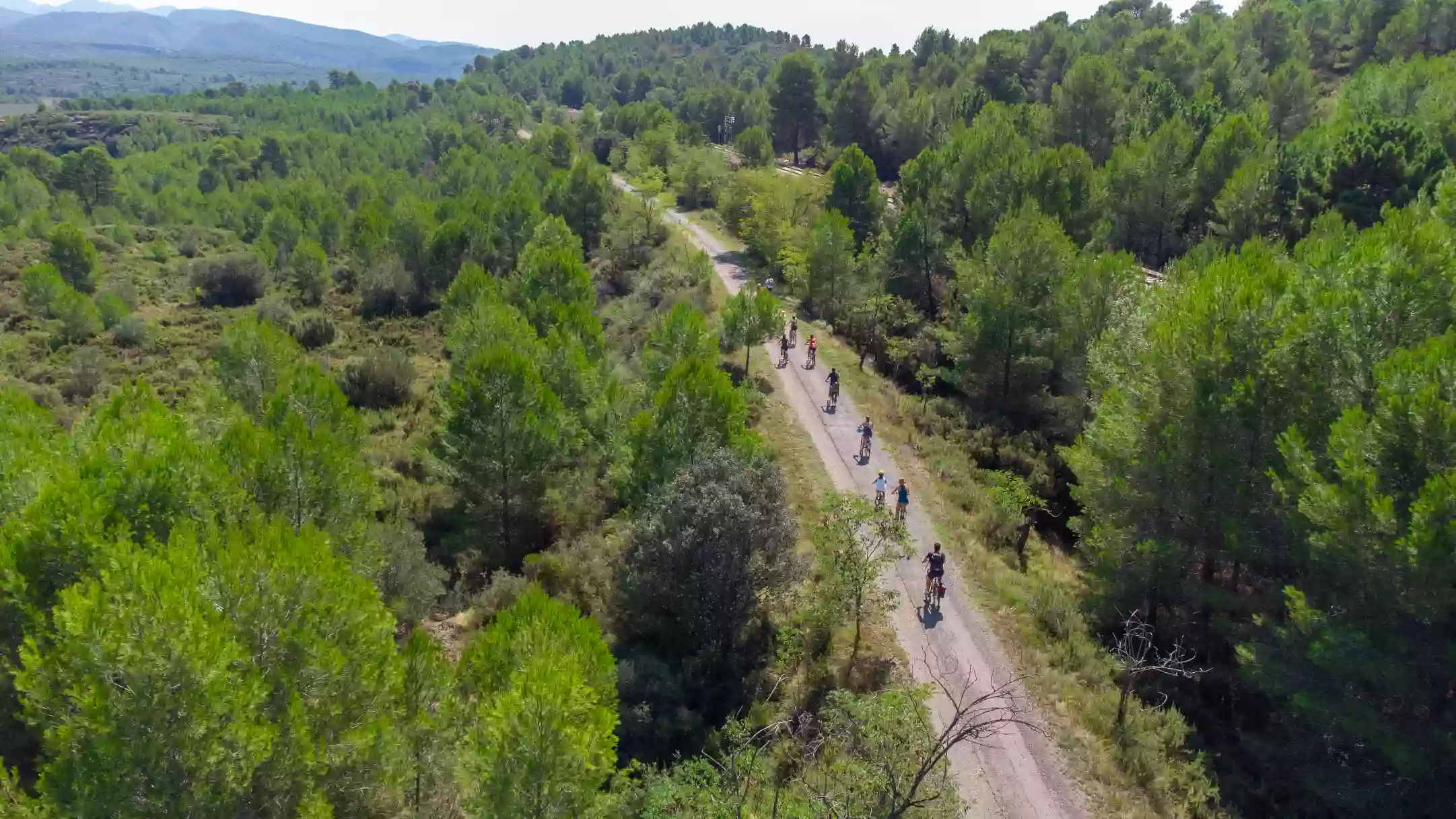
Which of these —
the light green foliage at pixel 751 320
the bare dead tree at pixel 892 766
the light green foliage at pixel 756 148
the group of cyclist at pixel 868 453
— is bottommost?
the group of cyclist at pixel 868 453

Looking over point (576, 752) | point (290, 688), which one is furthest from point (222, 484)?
point (576, 752)

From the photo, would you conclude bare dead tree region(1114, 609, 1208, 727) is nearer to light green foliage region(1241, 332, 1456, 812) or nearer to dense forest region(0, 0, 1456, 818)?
dense forest region(0, 0, 1456, 818)

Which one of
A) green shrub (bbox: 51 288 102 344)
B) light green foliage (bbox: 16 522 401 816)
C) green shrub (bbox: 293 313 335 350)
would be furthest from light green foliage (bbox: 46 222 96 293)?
light green foliage (bbox: 16 522 401 816)

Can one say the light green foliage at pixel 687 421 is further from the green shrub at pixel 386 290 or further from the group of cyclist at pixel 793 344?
the green shrub at pixel 386 290

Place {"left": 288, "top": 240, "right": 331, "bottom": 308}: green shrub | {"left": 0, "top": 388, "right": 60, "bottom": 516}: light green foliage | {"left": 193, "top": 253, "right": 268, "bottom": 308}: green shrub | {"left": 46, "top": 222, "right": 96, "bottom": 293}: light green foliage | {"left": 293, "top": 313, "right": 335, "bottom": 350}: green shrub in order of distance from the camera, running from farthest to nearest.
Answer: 1. {"left": 193, "top": 253, "right": 268, "bottom": 308}: green shrub
2. {"left": 288, "top": 240, "right": 331, "bottom": 308}: green shrub
3. {"left": 46, "top": 222, "right": 96, "bottom": 293}: light green foliage
4. {"left": 293, "top": 313, "right": 335, "bottom": 350}: green shrub
5. {"left": 0, "top": 388, "right": 60, "bottom": 516}: light green foliage

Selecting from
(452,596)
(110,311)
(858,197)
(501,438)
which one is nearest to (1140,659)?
(501,438)

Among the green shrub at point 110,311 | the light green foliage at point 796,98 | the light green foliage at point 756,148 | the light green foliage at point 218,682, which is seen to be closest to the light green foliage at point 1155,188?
the light green foliage at point 756,148

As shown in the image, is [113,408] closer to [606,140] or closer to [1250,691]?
[1250,691]
